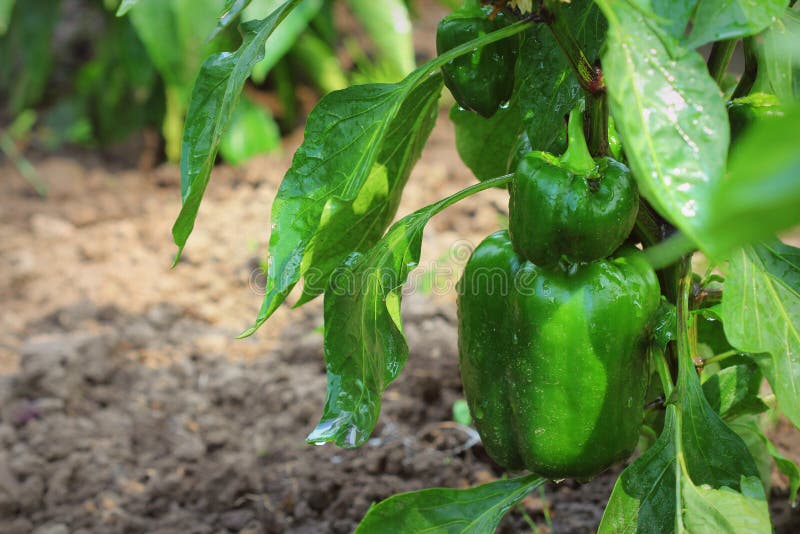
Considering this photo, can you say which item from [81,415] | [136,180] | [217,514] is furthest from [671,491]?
[136,180]

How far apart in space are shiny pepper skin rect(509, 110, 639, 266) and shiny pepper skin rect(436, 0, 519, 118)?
10 cm

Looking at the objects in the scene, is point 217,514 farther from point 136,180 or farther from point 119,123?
point 119,123

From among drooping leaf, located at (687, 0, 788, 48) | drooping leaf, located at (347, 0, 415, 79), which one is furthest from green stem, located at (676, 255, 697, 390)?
drooping leaf, located at (347, 0, 415, 79)

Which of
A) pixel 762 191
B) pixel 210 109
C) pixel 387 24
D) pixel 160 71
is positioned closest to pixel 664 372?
pixel 210 109

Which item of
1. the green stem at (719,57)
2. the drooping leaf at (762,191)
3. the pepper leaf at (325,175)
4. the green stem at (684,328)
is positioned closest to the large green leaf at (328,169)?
the pepper leaf at (325,175)

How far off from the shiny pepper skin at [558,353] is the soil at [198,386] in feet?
1.25

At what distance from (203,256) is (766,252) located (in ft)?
6.12

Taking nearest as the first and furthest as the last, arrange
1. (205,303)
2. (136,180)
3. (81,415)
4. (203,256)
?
(81,415), (205,303), (203,256), (136,180)

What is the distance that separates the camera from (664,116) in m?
0.66

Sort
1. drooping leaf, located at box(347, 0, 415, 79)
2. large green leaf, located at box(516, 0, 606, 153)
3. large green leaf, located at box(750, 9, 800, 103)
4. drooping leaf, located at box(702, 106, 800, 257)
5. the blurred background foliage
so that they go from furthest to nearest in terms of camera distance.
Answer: drooping leaf, located at box(347, 0, 415, 79) → the blurred background foliage → large green leaf, located at box(516, 0, 606, 153) → large green leaf, located at box(750, 9, 800, 103) → drooping leaf, located at box(702, 106, 800, 257)

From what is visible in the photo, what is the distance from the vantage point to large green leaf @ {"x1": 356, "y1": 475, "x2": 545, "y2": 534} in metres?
1.08

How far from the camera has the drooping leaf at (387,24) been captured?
9.68 ft

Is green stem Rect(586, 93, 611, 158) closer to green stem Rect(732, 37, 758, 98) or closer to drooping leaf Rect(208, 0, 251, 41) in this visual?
green stem Rect(732, 37, 758, 98)

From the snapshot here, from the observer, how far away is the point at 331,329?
38.1 inches
